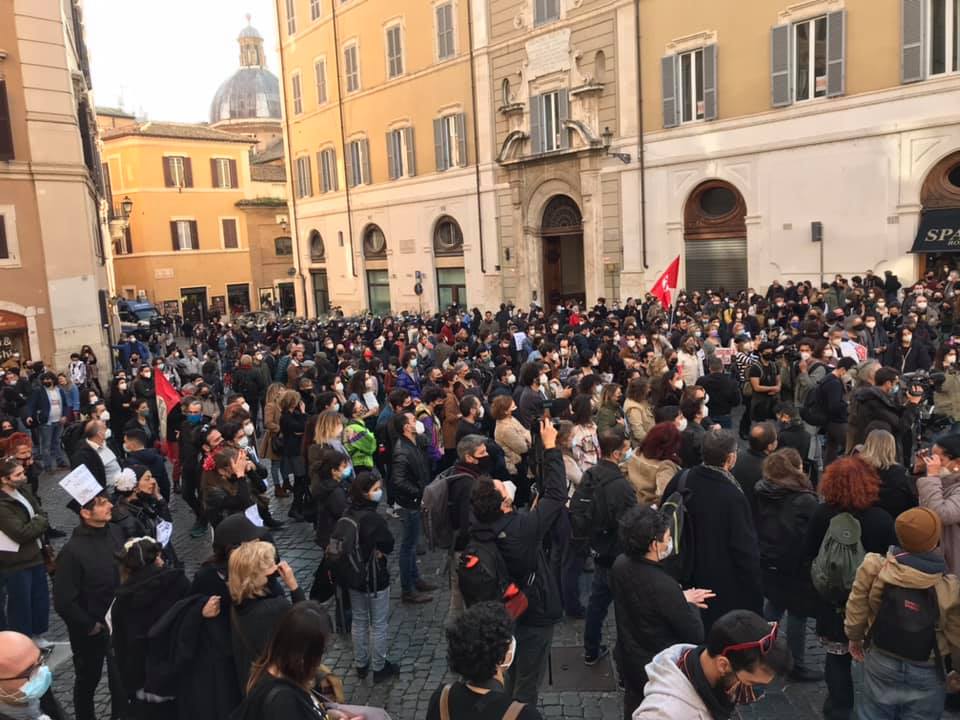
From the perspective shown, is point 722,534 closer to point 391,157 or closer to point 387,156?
point 391,157

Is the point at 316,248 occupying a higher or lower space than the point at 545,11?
lower

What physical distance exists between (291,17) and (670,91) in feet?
74.5

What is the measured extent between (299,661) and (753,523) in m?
3.18

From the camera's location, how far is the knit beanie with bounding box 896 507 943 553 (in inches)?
149

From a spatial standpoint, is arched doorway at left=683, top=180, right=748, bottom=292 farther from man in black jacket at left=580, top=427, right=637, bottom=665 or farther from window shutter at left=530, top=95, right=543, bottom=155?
man in black jacket at left=580, top=427, right=637, bottom=665

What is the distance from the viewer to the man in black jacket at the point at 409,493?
22.5 feet

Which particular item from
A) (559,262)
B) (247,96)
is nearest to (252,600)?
(559,262)

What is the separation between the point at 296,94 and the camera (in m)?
37.7

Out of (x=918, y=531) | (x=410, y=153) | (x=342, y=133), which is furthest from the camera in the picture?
(x=342, y=133)

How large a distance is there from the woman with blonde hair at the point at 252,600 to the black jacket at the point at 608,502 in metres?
2.33

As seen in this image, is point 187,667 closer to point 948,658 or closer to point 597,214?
point 948,658

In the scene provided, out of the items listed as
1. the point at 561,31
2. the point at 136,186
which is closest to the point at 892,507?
the point at 561,31

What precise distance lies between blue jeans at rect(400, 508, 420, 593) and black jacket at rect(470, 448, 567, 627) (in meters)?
2.41

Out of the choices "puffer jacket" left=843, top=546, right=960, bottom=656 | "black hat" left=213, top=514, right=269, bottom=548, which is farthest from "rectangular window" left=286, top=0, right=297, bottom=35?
"puffer jacket" left=843, top=546, right=960, bottom=656
